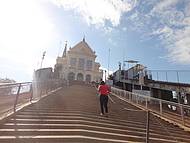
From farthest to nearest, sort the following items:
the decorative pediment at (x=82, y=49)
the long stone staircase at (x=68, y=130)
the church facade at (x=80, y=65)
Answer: the decorative pediment at (x=82, y=49) < the church facade at (x=80, y=65) < the long stone staircase at (x=68, y=130)

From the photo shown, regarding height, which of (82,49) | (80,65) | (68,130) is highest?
(82,49)

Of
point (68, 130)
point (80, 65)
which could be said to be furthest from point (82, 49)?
point (68, 130)

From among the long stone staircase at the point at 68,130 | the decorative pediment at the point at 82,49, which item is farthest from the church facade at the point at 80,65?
the long stone staircase at the point at 68,130

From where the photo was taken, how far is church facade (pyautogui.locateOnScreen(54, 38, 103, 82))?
60312 millimetres

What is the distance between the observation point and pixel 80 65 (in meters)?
62.2

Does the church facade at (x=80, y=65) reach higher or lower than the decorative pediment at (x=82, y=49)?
lower

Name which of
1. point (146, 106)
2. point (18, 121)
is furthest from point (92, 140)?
point (146, 106)

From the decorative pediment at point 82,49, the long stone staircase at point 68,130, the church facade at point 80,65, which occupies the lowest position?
the long stone staircase at point 68,130

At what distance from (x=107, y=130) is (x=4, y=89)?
3890 mm

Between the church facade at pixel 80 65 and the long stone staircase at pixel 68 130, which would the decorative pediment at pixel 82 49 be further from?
the long stone staircase at pixel 68 130

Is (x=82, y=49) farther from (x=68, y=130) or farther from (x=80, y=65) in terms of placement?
(x=68, y=130)

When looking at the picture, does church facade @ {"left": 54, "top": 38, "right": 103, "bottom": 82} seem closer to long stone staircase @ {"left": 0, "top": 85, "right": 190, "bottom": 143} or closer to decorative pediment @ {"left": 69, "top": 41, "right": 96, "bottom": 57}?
decorative pediment @ {"left": 69, "top": 41, "right": 96, "bottom": 57}

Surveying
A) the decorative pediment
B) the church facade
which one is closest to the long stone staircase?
the church facade

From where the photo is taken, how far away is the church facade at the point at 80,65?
60.3m
